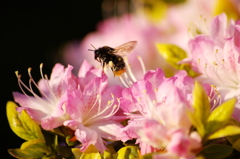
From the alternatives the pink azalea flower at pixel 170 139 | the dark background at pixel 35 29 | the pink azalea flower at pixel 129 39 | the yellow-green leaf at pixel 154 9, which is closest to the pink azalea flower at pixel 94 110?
the pink azalea flower at pixel 170 139

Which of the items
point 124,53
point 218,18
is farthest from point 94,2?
point 218,18

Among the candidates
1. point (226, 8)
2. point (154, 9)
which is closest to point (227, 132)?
point (226, 8)

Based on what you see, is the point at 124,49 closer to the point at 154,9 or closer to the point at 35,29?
the point at 154,9

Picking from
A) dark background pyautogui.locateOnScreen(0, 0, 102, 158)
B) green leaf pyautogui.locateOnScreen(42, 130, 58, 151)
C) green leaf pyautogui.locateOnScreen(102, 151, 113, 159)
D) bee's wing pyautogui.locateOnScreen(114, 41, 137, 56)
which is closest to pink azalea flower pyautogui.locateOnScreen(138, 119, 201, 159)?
green leaf pyautogui.locateOnScreen(102, 151, 113, 159)

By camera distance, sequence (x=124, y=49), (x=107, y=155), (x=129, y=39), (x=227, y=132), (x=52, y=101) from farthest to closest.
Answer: (x=129, y=39)
(x=124, y=49)
(x=52, y=101)
(x=107, y=155)
(x=227, y=132)

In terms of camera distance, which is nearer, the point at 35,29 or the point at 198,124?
the point at 198,124

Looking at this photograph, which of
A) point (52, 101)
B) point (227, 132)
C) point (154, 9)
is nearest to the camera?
point (227, 132)

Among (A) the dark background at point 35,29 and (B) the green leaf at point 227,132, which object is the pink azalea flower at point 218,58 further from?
(A) the dark background at point 35,29

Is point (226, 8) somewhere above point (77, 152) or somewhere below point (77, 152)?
above
